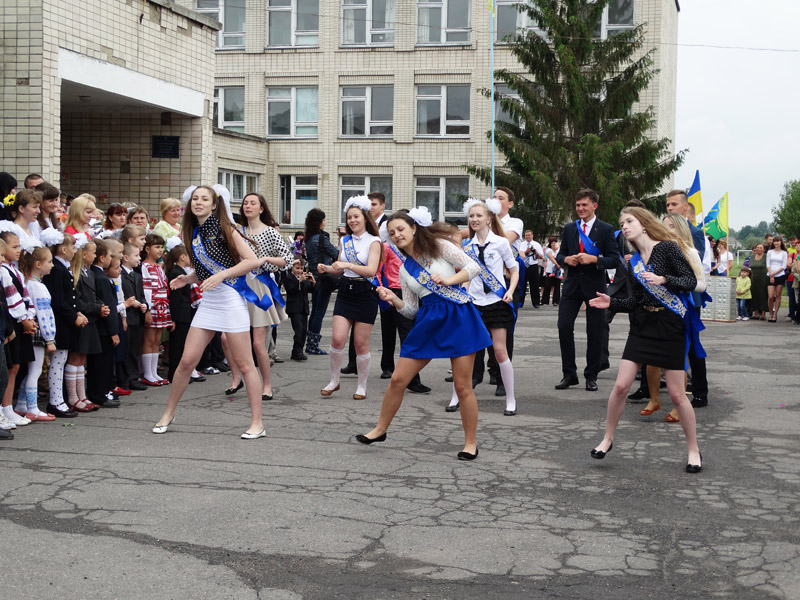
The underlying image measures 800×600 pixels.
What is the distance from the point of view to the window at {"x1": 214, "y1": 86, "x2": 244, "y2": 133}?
3875 centimetres

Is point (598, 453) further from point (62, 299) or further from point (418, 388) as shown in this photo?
point (62, 299)

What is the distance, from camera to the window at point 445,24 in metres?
36.8

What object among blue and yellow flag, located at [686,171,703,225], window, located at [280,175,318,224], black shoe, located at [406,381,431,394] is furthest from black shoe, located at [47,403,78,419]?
window, located at [280,175,318,224]

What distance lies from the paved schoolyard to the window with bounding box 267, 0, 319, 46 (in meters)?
30.2

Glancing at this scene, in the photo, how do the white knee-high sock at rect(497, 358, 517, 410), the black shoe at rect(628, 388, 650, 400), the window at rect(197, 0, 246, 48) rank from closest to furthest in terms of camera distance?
the white knee-high sock at rect(497, 358, 517, 410) < the black shoe at rect(628, 388, 650, 400) < the window at rect(197, 0, 246, 48)

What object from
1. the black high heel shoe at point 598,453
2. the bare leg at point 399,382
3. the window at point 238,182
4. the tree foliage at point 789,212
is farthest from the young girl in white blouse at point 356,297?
the tree foliage at point 789,212

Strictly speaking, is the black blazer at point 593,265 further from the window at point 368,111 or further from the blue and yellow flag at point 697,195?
the window at point 368,111

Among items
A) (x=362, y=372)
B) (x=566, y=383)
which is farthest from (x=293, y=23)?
(x=362, y=372)

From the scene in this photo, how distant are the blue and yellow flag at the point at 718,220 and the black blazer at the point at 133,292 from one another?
56.9ft

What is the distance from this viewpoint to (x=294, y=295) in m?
14.0

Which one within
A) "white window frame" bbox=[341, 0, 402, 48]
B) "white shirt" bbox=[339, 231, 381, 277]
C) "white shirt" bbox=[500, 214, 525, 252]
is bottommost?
"white shirt" bbox=[339, 231, 381, 277]

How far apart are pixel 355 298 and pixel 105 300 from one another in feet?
7.92

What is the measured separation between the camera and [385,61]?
3722 cm

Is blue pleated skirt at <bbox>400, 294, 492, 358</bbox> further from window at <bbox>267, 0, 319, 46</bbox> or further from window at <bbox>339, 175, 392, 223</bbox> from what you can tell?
window at <bbox>267, 0, 319, 46</bbox>
